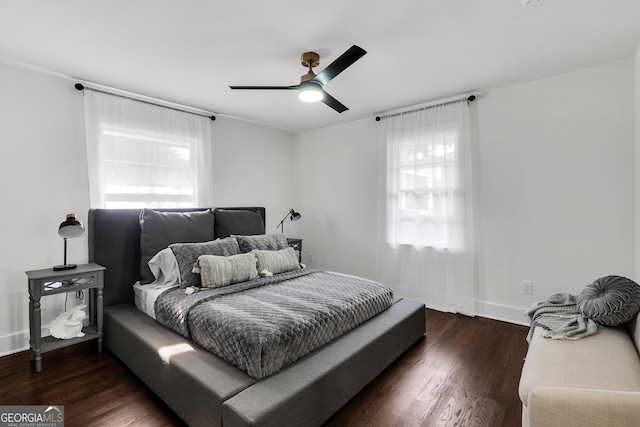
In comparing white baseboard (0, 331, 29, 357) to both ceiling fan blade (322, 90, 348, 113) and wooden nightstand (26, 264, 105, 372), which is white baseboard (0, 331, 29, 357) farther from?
ceiling fan blade (322, 90, 348, 113)

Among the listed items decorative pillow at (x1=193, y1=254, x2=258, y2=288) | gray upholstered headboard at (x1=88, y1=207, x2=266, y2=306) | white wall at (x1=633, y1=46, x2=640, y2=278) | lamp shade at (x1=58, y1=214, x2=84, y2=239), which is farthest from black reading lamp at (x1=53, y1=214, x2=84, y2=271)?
white wall at (x1=633, y1=46, x2=640, y2=278)

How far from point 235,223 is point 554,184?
132 inches

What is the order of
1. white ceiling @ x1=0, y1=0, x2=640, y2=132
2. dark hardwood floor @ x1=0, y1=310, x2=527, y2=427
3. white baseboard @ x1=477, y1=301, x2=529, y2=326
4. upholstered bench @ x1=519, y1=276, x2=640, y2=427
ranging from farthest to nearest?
1. white baseboard @ x1=477, y1=301, x2=529, y2=326
2. white ceiling @ x1=0, y1=0, x2=640, y2=132
3. dark hardwood floor @ x1=0, y1=310, x2=527, y2=427
4. upholstered bench @ x1=519, y1=276, x2=640, y2=427

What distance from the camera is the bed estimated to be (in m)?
1.47

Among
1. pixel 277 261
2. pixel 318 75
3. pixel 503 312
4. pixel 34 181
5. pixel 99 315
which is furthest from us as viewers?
pixel 503 312

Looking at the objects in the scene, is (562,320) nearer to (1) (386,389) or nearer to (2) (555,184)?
(1) (386,389)

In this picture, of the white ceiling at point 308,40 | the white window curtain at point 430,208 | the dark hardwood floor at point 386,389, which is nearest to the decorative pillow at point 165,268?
the dark hardwood floor at point 386,389

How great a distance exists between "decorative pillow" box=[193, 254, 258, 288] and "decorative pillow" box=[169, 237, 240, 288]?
60 mm

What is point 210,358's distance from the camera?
179 centimetres

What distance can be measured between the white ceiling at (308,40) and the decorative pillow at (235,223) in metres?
1.37

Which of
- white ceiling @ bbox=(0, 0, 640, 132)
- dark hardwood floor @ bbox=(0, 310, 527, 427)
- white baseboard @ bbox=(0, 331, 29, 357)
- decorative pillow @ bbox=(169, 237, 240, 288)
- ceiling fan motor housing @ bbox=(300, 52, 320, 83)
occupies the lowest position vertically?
dark hardwood floor @ bbox=(0, 310, 527, 427)

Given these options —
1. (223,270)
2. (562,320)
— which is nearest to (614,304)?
(562,320)

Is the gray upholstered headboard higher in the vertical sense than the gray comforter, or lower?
higher

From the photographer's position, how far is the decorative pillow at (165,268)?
2.66 meters
